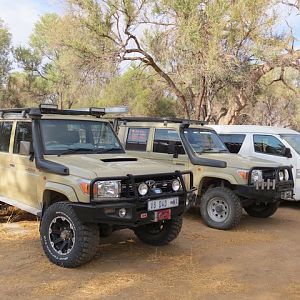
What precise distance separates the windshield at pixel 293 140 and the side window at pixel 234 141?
96 centimetres

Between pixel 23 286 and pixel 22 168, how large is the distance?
2117mm

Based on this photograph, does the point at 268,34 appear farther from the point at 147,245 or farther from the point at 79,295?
the point at 79,295

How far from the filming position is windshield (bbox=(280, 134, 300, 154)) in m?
10.1

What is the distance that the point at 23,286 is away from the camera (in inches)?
184

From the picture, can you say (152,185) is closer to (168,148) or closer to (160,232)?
(160,232)

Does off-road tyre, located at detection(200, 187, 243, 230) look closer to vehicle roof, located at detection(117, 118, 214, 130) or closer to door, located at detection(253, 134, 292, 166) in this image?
vehicle roof, located at detection(117, 118, 214, 130)

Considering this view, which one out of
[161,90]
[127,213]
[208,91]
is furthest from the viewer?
[161,90]

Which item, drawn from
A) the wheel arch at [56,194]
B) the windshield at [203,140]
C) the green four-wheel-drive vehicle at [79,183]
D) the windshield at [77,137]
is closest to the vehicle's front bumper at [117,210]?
the green four-wheel-drive vehicle at [79,183]

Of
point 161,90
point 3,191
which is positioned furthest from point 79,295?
point 161,90

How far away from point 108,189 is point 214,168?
320 cm

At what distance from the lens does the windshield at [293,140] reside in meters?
10.1

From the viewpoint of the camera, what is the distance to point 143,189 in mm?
5277

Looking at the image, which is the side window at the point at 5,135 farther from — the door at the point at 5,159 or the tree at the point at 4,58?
the tree at the point at 4,58

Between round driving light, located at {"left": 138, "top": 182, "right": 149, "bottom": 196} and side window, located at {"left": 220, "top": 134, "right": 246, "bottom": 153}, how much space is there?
18.9ft
